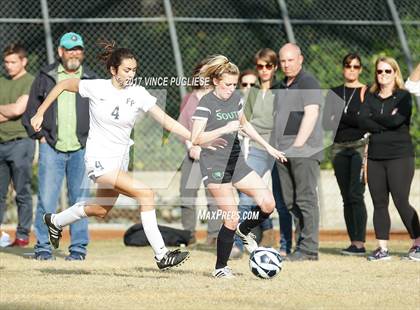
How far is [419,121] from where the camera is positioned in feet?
53.8

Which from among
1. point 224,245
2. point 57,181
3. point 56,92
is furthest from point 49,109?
point 224,245

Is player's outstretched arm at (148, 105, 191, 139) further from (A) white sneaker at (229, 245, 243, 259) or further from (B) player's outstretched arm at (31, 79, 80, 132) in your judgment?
(A) white sneaker at (229, 245, 243, 259)

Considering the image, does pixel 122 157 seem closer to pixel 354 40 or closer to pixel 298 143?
pixel 298 143

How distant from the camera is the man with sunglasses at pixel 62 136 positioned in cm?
1136

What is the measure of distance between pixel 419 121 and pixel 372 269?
6.40m

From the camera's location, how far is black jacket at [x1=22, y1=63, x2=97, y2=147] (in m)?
11.4

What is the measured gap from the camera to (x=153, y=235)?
30.7 feet

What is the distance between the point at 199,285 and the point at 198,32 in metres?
7.93

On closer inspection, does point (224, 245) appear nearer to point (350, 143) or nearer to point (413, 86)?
point (413, 86)

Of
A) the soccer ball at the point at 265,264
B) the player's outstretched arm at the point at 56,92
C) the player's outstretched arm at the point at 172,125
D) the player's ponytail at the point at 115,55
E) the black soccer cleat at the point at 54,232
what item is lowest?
the soccer ball at the point at 265,264

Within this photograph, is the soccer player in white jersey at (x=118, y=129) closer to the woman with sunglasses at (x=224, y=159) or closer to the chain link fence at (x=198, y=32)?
the woman with sunglasses at (x=224, y=159)

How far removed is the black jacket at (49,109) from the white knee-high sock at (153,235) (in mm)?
2317

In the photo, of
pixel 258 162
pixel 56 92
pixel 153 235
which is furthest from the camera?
pixel 258 162

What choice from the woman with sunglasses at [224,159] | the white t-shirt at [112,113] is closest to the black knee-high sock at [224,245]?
the woman with sunglasses at [224,159]
